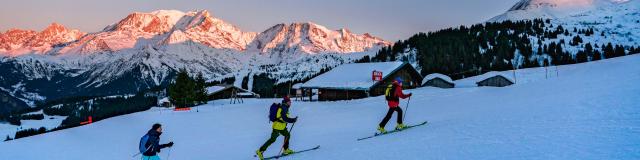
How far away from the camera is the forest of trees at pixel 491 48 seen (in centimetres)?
11950

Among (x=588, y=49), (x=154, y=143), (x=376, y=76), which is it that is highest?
(x=588, y=49)

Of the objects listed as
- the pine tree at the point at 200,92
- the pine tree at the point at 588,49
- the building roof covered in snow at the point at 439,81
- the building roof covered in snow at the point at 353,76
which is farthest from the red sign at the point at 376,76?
the pine tree at the point at 588,49

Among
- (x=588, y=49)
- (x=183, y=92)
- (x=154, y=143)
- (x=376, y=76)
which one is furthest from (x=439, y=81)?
(x=588, y=49)

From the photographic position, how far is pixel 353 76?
6631 centimetres

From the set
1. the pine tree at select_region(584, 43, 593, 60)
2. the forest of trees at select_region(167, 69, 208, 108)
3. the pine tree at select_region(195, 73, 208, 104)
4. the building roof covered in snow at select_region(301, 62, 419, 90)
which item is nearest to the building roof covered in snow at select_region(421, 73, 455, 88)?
the building roof covered in snow at select_region(301, 62, 419, 90)

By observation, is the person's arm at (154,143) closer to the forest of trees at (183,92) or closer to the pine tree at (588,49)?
the forest of trees at (183,92)

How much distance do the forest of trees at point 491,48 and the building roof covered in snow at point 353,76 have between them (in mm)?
41200

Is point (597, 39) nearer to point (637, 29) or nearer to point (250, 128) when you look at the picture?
point (637, 29)

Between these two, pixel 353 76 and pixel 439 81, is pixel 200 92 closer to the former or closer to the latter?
pixel 353 76

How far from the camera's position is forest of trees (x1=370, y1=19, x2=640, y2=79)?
120m

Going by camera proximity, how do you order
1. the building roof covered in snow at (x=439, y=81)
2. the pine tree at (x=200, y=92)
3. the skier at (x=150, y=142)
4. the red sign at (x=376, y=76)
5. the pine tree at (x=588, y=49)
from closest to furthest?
the skier at (x=150, y=142) → the red sign at (x=376, y=76) → the building roof covered in snow at (x=439, y=81) → the pine tree at (x=200, y=92) → the pine tree at (x=588, y=49)

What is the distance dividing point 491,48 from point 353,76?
82128 millimetres

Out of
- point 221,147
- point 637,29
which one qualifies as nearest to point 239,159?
point 221,147

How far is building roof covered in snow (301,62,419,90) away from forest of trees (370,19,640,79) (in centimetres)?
4120
